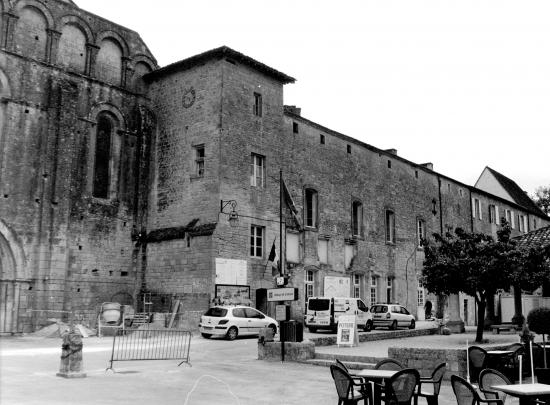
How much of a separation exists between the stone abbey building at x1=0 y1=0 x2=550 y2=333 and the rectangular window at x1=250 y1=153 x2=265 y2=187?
71 millimetres

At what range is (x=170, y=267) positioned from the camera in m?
25.3

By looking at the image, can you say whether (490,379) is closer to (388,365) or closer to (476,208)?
(388,365)

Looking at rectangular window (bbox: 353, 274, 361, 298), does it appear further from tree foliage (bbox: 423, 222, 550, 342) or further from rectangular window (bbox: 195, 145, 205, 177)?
tree foliage (bbox: 423, 222, 550, 342)

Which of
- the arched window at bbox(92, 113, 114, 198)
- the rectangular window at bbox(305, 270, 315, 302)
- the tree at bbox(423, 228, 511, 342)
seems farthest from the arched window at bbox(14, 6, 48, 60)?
the tree at bbox(423, 228, 511, 342)

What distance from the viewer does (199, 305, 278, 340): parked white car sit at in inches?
837

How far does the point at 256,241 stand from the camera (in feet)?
86.9

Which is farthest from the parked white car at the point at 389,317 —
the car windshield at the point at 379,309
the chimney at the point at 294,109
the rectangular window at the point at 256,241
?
the chimney at the point at 294,109

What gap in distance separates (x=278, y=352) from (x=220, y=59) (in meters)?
14.6

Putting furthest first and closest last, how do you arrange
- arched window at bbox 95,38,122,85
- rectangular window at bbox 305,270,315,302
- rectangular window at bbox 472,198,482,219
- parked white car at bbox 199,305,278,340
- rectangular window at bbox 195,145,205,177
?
rectangular window at bbox 472,198,482,219 → rectangular window at bbox 305,270,315,302 → arched window at bbox 95,38,122,85 → rectangular window at bbox 195,145,205,177 → parked white car at bbox 199,305,278,340

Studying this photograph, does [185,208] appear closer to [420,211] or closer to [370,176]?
[370,176]

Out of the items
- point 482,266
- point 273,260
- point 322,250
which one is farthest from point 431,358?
point 322,250

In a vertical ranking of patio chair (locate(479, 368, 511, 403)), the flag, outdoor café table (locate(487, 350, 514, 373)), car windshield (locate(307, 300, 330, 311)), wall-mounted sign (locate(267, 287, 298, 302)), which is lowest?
outdoor café table (locate(487, 350, 514, 373))

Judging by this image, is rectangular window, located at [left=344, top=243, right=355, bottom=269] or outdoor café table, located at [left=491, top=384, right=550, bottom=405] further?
rectangular window, located at [left=344, top=243, right=355, bottom=269]

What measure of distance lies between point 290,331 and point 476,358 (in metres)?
5.39
